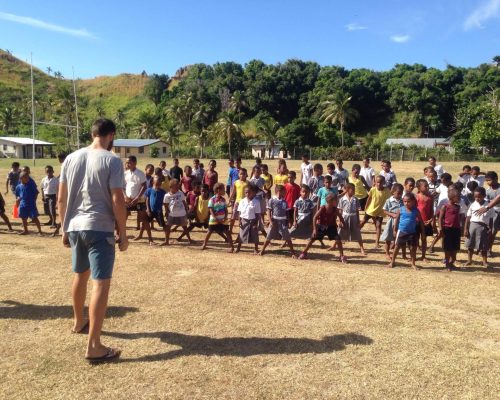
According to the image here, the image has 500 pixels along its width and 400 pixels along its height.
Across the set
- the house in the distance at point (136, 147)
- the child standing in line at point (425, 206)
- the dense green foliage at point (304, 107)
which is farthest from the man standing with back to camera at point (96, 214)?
the house in the distance at point (136, 147)

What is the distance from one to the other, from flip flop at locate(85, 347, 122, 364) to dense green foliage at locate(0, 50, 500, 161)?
55.2 meters

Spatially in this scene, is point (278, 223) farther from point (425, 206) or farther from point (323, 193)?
point (425, 206)

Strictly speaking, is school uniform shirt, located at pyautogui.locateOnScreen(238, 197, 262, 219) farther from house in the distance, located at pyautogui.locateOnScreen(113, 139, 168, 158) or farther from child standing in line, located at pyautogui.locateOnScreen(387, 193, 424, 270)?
house in the distance, located at pyautogui.locateOnScreen(113, 139, 168, 158)

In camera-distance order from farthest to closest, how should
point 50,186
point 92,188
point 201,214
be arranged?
point 50,186 → point 201,214 → point 92,188

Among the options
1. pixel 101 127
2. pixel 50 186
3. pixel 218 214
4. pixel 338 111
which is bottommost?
pixel 218 214

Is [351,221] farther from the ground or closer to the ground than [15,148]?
closer to the ground

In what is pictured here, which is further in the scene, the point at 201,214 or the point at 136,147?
the point at 136,147

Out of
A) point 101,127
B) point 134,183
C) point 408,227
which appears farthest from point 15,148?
point 101,127

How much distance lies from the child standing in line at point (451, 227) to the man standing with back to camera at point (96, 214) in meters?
5.49

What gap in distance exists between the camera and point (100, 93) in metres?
A: 119

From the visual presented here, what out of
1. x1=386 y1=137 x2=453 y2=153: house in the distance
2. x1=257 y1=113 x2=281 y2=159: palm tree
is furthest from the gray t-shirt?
x1=386 y1=137 x2=453 y2=153: house in the distance

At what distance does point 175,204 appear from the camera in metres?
8.78

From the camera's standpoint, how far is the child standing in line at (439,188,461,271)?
715 cm

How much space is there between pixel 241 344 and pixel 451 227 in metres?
4.62
